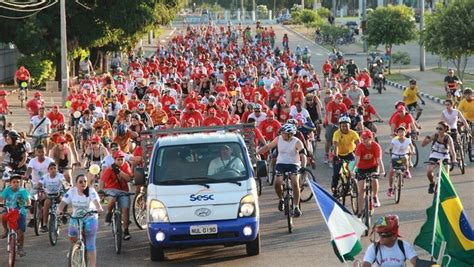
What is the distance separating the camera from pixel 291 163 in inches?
741

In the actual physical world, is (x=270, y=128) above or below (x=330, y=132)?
above

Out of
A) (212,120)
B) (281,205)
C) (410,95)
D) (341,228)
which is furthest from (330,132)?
(341,228)

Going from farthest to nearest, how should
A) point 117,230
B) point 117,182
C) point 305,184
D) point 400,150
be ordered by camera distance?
1. point 305,184
2. point 400,150
3. point 117,182
4. point 117,230

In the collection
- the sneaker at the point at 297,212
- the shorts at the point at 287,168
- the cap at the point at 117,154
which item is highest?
the cap at the point at 117,154

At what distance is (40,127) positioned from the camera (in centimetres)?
2575

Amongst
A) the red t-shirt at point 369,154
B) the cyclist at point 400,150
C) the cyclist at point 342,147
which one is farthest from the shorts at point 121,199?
the cyclist at point 400,150

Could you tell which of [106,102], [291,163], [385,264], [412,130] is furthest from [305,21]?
[385,264]

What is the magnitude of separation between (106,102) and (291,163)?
48.0ft

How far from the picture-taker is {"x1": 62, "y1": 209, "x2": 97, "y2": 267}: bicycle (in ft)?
47.1

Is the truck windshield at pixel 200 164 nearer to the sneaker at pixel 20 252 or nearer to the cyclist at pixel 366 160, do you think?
the sneaker at pixel 20 252

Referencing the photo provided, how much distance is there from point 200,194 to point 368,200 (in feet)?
10.8

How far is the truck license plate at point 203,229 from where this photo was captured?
15.6 m

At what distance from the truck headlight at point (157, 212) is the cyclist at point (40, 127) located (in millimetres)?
10215

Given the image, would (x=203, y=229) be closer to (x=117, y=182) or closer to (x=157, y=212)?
(x=157, y=212)
